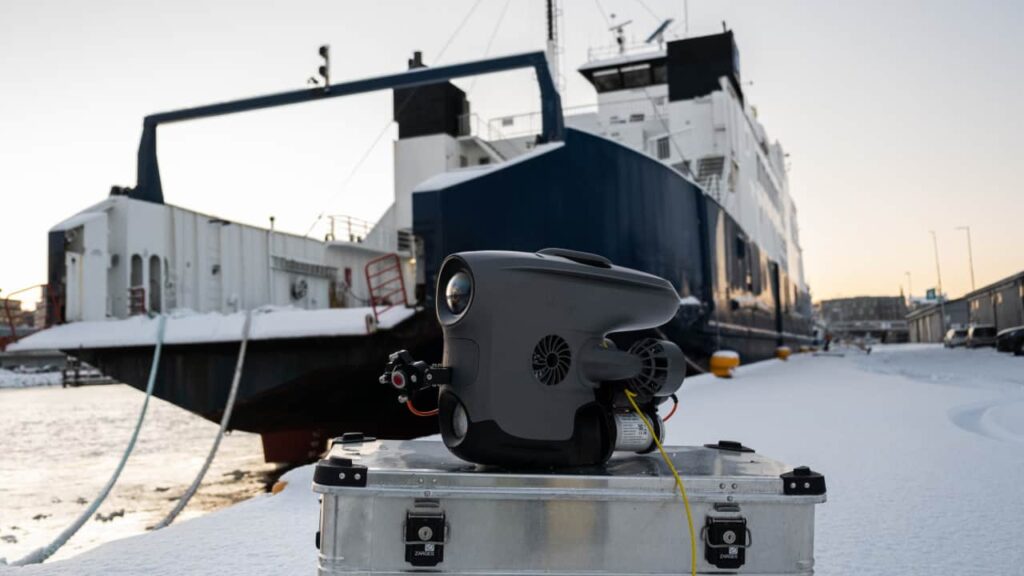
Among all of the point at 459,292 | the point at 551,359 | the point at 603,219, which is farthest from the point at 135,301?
the point at 551,359

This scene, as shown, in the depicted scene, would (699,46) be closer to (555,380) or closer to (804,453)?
(804,453)

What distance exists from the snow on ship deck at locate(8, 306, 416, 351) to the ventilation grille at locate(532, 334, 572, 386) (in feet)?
16.9

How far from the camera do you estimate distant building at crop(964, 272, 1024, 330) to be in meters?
32.2

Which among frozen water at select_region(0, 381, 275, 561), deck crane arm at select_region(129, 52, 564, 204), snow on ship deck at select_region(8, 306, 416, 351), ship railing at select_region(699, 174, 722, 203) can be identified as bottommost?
frozen water at select_region(0, 381, 275, 561)

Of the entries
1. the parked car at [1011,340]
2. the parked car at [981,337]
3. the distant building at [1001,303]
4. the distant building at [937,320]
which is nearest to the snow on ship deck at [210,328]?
the parked car at [1011,340]

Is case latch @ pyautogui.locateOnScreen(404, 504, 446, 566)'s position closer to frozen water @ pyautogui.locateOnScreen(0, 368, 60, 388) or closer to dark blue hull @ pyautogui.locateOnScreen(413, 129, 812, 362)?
dark blue hull @ pyautogui.locateOnScreen(413, 129, 812, 362)

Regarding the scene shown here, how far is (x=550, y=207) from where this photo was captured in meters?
8.03

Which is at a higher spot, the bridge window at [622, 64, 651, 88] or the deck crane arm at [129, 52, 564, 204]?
the bridge window at [622, 64, 651, 88]

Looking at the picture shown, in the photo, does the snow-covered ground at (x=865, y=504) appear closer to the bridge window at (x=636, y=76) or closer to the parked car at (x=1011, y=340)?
the bridge window at (x=636, y=76)

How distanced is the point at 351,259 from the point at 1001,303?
117ft

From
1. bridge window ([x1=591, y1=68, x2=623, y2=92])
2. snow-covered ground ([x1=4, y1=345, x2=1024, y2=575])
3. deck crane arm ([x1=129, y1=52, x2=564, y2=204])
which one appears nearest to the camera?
snow-covered ground ([x1=4, y1=345, x2=1024, y2=575])

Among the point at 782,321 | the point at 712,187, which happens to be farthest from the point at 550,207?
the point at 782,321

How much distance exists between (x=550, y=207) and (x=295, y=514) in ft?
16.9

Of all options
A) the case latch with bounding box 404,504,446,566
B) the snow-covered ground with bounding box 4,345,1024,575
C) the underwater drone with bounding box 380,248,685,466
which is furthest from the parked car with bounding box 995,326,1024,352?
the case latch with bounding box 404,504,446,566
